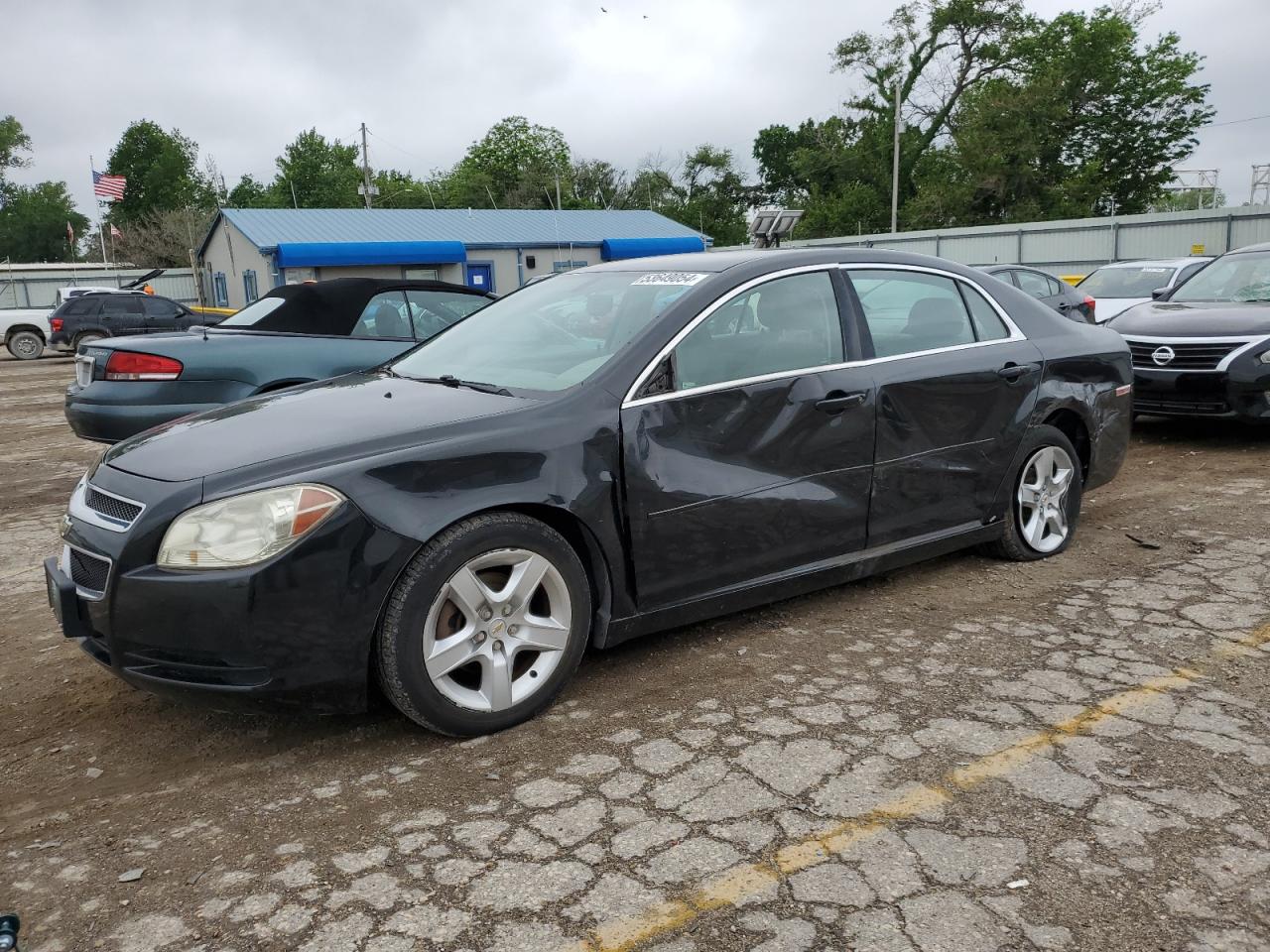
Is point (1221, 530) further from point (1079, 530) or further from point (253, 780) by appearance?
point (253, 780)

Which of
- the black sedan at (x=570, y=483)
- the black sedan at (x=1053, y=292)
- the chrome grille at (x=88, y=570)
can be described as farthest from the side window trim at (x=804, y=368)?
the black sedan at (x=1053, y=292)

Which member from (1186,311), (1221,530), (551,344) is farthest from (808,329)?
(1186,311)

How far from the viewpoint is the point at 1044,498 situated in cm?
504

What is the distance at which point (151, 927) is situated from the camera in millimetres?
2387

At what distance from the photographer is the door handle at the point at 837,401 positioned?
4.02 metres

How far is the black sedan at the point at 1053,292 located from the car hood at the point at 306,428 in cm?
1033

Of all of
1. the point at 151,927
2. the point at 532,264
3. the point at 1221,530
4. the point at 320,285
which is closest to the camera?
the point at 151,927

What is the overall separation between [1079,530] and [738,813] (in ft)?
11.9

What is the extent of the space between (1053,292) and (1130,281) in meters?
1.36

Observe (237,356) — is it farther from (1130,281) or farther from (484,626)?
(1130,281)

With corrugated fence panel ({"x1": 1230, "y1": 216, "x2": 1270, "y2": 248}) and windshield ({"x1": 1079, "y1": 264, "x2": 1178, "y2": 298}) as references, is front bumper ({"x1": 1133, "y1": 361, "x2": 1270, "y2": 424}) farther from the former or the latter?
corrugated fence panel ({"x1": 1230, "y1": 216, "x2": 1270, "y2": 248})

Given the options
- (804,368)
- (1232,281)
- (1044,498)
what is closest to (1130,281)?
(1232,281)

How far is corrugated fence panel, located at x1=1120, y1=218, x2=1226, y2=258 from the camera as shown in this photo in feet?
90.3

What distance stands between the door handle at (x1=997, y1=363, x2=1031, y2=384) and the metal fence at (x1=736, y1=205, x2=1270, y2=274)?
20.9 m
